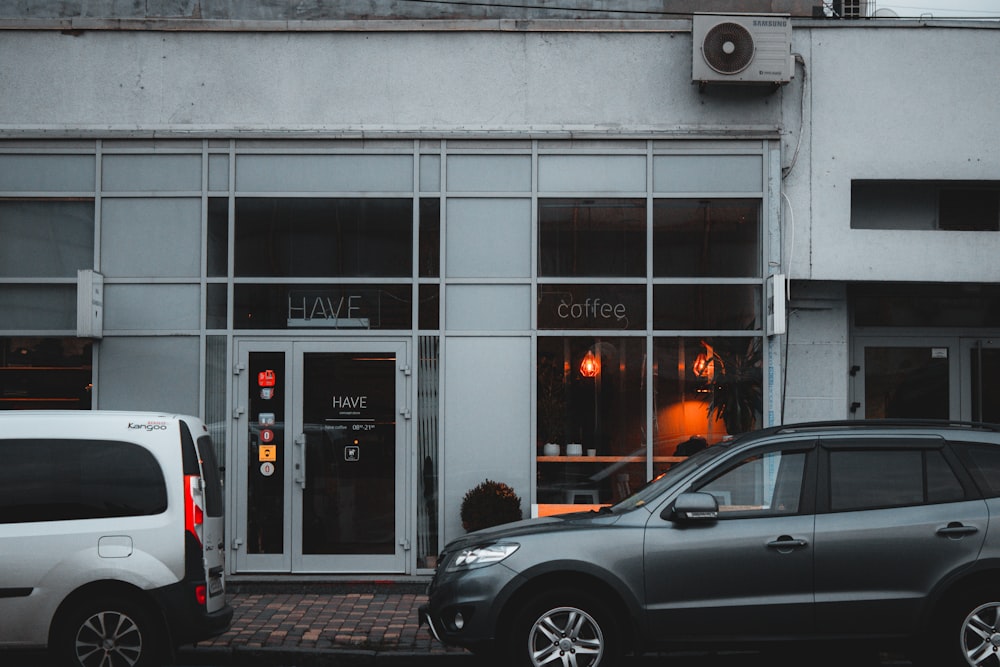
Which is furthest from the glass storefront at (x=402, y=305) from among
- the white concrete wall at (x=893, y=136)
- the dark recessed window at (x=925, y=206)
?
the dark recessed window at (x=925, y=206)

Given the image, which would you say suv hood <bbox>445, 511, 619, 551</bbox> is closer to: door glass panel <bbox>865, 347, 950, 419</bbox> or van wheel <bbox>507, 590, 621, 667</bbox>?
van wheel <bbox>507, 590, 621, 667</bbox>

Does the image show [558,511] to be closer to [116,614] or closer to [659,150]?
[659,150]

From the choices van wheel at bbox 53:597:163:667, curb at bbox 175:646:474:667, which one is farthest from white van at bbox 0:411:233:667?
curb at bbox 175:646:474:667

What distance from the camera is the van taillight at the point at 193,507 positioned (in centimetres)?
741

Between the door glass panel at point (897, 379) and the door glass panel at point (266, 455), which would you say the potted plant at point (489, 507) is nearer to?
the door glass panel at point (266, 455)

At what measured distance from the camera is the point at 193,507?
24.5 ft

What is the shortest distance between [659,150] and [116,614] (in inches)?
285

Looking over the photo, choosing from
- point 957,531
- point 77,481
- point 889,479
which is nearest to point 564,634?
point 889,479

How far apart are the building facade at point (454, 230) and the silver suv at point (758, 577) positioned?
4173 millimetres

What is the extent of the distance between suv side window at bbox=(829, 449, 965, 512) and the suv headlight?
2.21 m

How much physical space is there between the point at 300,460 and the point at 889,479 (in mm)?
6226

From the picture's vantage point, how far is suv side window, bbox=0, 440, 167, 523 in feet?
24.2

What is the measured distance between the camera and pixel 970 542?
6996 mm

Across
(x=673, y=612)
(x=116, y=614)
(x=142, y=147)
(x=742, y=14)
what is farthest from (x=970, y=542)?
(x=142, y=147)
